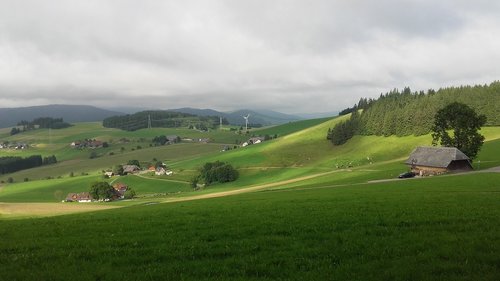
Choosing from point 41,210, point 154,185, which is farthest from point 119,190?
point 41,210

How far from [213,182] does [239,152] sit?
4558 centimetres

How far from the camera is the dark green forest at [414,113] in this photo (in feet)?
481

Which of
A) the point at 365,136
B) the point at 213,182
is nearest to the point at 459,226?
the point at 213,182

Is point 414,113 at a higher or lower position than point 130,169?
higher

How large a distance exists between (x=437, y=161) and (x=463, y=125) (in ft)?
31.2

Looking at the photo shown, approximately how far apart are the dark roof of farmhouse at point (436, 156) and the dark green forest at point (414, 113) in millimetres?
58821

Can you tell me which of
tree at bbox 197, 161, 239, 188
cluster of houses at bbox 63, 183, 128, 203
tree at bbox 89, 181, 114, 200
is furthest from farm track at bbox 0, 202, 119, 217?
tree at bbox 197, 161, 239, 188

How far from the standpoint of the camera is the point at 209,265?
11469mm

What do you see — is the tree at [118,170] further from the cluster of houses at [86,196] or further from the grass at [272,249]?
the grass at [272,249]

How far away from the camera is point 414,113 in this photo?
500 feet

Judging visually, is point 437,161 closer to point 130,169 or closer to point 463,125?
point 463,125

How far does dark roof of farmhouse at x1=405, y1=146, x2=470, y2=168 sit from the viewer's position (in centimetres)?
8375

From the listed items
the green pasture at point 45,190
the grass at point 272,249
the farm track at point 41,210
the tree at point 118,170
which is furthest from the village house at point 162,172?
the grass at point 272,249

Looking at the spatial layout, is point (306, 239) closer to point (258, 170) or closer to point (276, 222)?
point (276, 222)
